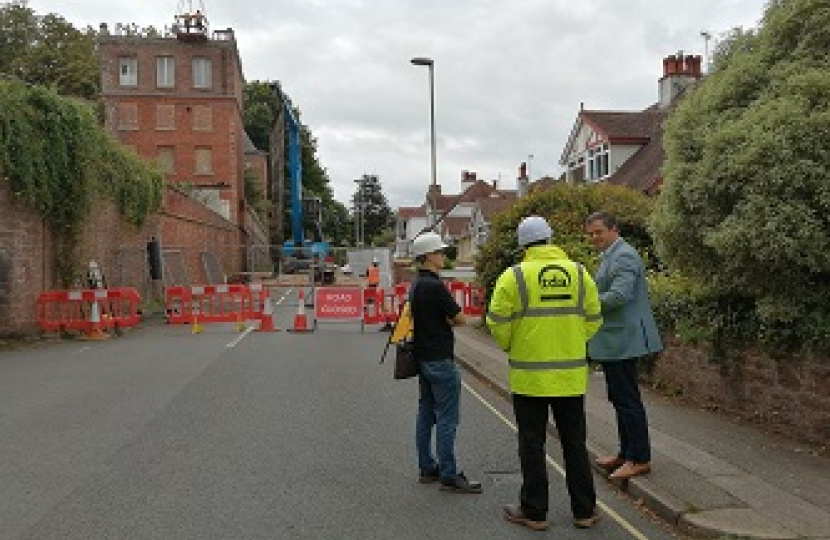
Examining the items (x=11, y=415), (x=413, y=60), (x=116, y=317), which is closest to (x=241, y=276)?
(x=413, y=60)

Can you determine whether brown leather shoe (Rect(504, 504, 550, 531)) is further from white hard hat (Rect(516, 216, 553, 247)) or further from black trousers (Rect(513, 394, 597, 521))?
white hard hat (Rect(516, 216, 553, 247))

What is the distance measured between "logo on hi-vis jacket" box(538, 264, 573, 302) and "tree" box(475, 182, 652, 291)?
1100cm

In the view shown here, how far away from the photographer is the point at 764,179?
292 inches

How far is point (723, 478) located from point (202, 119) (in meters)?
52.4

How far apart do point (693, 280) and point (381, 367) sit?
Result: 19.6 feet

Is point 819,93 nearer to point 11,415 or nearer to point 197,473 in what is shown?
point 197,473

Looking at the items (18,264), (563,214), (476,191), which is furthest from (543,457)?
(476,191)

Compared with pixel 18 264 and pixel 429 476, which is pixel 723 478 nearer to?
pixel 429 476

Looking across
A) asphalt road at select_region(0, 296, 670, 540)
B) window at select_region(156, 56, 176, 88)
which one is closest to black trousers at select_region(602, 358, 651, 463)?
asphalt road at select_region(0, 296, 670, 540)

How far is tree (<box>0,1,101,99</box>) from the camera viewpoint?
5522cm

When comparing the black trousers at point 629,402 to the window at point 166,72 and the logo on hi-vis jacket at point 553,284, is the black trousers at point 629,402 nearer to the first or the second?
the logo on hi-vis jacket at point 553,284

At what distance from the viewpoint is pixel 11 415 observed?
31.4 ft

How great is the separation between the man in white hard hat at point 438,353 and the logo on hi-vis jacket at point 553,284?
1.07 metres

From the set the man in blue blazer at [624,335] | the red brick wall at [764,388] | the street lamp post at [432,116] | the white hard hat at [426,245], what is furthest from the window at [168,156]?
the man in blue blazer at [624,335]
